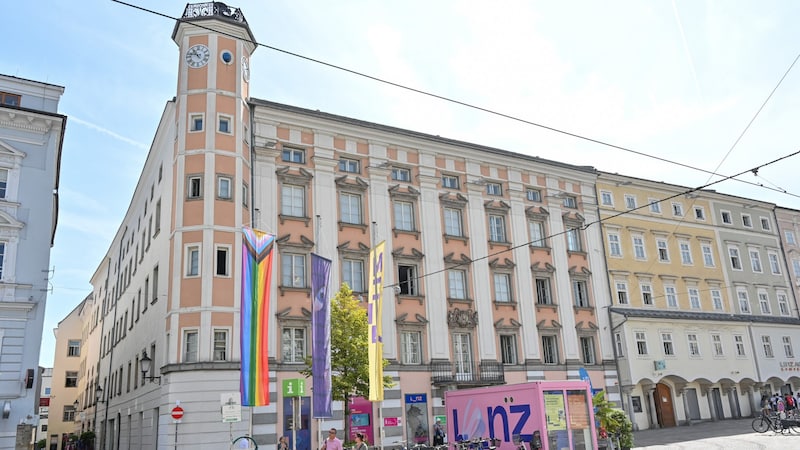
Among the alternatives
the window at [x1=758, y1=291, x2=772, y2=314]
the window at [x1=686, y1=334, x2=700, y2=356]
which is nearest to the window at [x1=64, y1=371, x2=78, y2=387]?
the window at [x1=686, y1=334, x2=700, y2=356]

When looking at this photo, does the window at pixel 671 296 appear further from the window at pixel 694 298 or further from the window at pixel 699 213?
the window at pixel 699 213

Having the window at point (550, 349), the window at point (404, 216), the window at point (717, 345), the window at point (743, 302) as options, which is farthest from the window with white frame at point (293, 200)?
the window at point (743, 302)

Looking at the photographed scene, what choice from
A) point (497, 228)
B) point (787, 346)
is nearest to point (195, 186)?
point (497, 228)

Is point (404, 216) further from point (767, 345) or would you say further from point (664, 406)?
point (767, 345)

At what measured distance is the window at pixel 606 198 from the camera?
43469 mm

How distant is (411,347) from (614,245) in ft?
56.4

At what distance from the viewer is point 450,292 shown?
35156mm

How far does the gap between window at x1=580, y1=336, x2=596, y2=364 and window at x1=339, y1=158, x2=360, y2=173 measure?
1696 cm

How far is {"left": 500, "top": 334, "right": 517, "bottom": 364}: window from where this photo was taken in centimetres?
3588

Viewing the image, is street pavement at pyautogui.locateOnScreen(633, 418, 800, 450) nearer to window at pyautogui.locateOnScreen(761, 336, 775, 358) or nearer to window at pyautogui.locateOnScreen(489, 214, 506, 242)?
window at pyautogui.locateOnScreen(761, 336, 775, 358)

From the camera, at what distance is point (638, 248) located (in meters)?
43.8

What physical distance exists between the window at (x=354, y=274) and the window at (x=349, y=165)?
4786mm

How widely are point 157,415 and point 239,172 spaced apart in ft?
36.0

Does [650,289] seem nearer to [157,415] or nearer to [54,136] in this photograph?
[157,415]
